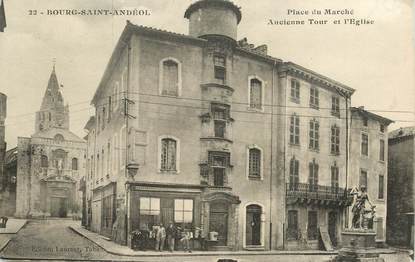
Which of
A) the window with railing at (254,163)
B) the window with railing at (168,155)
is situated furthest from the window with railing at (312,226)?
the window with railing at (168,155)

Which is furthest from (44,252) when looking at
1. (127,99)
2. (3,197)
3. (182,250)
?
(127,99)

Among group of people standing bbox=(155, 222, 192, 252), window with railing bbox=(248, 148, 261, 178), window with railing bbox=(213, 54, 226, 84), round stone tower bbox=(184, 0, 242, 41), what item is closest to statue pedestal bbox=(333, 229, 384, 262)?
window with railing bbox=(248, 148, 261, 178)

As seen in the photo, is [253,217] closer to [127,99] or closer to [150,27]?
[127,99]

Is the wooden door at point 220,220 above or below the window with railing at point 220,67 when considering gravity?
below

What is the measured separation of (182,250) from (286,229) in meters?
3.07

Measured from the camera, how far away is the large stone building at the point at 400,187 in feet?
43.2

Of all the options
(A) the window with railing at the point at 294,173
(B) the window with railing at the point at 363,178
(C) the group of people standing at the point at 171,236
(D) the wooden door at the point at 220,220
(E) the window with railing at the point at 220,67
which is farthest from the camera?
(B) the window with railing at the point at 363,178

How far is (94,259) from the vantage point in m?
11.4

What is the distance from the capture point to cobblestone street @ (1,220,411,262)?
37.2 ft

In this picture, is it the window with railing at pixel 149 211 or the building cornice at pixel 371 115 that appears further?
the building cornice at pixel 371 115

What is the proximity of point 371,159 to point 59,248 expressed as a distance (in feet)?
28.4

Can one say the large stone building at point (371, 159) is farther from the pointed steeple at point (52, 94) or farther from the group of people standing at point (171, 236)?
the pointed steeple at point (52, 94)

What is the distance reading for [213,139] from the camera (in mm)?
12773

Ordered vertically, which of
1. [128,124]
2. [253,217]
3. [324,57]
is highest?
[324,57]
